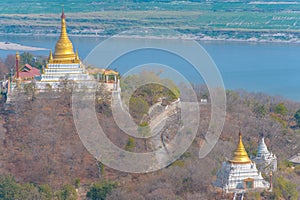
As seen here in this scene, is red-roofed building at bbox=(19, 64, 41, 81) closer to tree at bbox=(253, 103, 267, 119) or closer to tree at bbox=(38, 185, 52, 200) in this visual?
tree at bbox=(253, 103, 267, 119)

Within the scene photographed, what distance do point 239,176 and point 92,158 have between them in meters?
2.93

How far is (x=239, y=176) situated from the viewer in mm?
18734

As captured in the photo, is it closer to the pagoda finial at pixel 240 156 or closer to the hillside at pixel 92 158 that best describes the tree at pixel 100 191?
the hillside at pixel 92 158

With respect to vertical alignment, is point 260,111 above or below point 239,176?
above

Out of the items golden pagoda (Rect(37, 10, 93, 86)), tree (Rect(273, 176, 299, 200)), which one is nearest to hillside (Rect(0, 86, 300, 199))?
tree (Rect(273, 176, 299, 200))

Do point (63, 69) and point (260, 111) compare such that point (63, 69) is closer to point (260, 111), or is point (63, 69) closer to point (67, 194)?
point (260, 111)

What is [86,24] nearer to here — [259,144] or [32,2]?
[32,2]

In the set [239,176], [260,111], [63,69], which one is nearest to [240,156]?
[239,176]

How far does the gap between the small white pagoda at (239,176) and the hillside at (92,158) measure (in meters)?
0.23

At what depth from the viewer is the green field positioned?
6588cm

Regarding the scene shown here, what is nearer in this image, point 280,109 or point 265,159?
point 265,159

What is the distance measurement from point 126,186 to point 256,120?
231 inches

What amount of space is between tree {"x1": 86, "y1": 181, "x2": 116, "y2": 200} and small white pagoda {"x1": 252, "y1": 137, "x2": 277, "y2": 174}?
10.6ft

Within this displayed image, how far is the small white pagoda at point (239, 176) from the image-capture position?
60.8 feet
